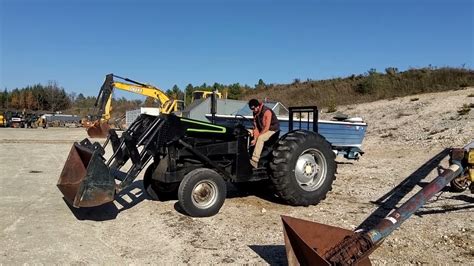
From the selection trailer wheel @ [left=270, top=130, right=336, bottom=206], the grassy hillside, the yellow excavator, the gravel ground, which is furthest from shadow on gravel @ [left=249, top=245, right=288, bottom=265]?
the grassy hillside

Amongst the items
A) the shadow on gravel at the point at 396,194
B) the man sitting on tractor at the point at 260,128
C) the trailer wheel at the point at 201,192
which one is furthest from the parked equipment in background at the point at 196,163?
the shadow on gravel at the point at 396,194

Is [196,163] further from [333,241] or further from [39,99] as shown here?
[39,99]

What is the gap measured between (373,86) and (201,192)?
2842 cm

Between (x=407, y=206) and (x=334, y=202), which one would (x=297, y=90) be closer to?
(x=334, y=202)

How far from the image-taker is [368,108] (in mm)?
24719

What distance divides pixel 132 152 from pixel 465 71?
29182 millimetres

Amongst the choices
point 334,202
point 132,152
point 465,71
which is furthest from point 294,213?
point 465,71

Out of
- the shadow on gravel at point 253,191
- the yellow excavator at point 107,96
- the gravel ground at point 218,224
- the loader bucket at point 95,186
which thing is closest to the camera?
the gravel ground at point 218,224

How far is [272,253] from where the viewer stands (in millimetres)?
5402

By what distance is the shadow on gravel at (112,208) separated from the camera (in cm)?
717

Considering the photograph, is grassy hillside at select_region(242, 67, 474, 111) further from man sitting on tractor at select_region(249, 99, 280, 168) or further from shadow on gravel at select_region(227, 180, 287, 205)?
man sitting on tractor at select_region(249, 99, 280, 168)

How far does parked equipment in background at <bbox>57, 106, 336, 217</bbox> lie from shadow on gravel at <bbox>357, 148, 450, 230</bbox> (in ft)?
3.38

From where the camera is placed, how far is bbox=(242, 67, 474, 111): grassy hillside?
29.5m

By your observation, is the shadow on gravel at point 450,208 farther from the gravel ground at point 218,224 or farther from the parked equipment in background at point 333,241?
the parked equipment in background at point 333,241
